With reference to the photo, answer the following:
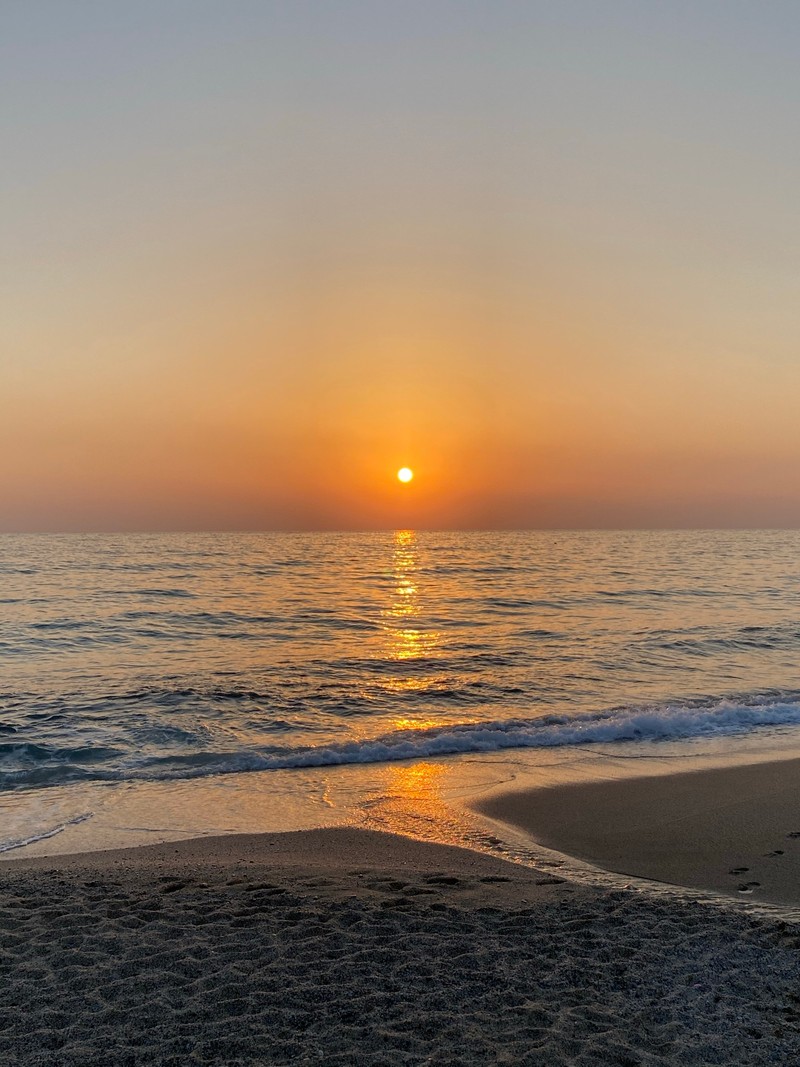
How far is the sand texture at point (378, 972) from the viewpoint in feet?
14.5

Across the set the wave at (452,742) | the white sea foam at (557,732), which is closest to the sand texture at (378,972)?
the wave at (452,742)

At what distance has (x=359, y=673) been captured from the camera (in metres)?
20.3

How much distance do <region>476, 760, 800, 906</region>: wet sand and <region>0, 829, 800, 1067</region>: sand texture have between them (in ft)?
3.54

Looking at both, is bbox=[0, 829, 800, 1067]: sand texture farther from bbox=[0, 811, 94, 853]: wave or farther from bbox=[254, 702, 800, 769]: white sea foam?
bbox=[254, 702, 800, 769]: white sea foam

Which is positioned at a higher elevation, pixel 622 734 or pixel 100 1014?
pixel 100 1014

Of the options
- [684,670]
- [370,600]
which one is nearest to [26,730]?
[684,670]

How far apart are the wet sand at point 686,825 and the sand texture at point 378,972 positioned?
42.5 inches

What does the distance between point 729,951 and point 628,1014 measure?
1.30 m

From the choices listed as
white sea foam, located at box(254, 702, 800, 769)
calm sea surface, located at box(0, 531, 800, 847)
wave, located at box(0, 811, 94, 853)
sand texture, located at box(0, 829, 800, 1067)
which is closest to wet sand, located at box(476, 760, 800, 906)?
sand texture, located at box(0, 829, 800, 1067)

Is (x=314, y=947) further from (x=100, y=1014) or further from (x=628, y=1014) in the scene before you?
(x=628, y=1014)

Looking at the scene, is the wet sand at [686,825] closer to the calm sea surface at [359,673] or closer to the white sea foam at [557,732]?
the white sea foam at [557,732]

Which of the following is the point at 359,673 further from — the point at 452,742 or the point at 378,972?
the point at 378,972

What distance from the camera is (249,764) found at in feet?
41.2

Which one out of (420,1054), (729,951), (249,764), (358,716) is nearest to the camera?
(420,1054)
